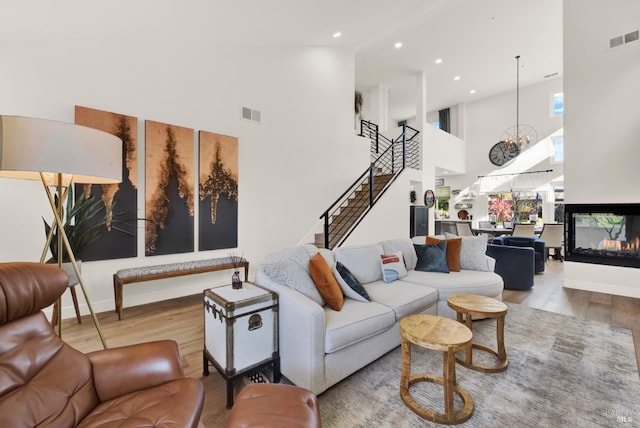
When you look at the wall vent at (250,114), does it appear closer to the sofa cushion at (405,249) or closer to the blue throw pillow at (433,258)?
the sofa cushion at (405,249)

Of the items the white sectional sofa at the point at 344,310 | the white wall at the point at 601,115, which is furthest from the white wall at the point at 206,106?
the white wall at the point at 601,115

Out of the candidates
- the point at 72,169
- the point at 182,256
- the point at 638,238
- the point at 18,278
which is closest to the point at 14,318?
the point at 18,278

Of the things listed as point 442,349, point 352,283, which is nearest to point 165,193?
point 352,283

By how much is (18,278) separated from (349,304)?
2.01m

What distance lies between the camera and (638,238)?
13.8 feet

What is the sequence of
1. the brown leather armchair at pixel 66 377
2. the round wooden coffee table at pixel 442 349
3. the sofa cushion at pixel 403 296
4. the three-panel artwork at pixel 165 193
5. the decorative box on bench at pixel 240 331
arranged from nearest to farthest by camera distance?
the brown leather armchair at pixel 66 377 → the round wooden coffee table at pixel 442 349 → the decorative box on bench at pixel 240 331 → the sofa cushion at pixel 403 296 → the three-panel artwork at pixel 165 193

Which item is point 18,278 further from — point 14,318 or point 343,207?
point 343,207

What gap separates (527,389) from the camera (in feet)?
6.63

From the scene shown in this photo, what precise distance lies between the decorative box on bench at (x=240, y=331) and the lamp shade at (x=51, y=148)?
3.68 feet

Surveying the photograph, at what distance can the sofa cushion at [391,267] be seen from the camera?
310 centimetres

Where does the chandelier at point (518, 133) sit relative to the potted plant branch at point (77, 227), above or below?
above

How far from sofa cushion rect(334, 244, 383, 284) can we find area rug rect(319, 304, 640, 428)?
78 cm

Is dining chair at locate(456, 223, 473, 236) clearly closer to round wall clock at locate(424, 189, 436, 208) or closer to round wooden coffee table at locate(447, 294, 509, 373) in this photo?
round wall clock at locate(424, 189, 436, 208)

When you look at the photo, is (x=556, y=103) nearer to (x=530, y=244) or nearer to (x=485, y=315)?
(x=530, y=244)
